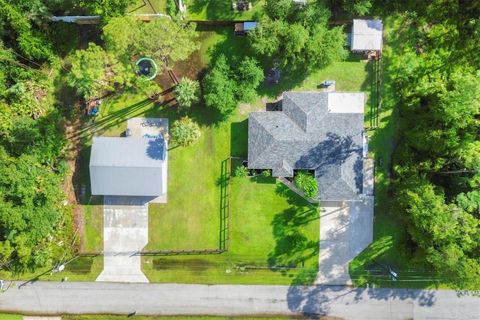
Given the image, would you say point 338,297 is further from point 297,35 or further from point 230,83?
point 297,35

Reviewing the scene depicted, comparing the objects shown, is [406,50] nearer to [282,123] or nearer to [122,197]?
[282,123]

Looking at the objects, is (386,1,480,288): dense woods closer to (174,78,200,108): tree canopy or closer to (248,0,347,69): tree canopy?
(248,0,347,69): tree canopy

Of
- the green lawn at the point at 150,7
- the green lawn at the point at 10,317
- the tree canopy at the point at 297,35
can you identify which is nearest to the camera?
the tree canopy at the point at 297,35

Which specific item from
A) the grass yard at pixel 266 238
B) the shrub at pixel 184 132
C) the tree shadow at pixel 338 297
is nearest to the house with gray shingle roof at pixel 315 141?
the grass yard at pixel 266 238

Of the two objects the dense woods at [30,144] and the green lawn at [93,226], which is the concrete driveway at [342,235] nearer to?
the green lawn at [93,226]

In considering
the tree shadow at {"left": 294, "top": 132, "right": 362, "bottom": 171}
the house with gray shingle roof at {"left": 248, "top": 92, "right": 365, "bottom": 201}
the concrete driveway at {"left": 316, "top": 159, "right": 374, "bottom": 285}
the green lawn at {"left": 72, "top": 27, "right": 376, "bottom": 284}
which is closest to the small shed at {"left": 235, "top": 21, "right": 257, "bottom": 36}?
the green lawn at {"left": 72, "top": 27, "right": 376, "bottom": 284}

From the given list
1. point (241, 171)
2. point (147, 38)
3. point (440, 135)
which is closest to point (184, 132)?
point (241, 171)

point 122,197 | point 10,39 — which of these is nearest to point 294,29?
point 122,197
